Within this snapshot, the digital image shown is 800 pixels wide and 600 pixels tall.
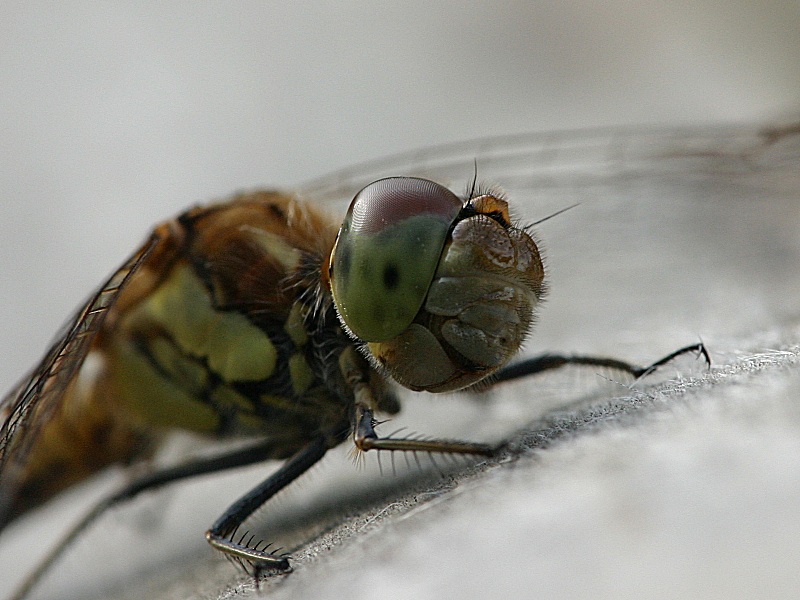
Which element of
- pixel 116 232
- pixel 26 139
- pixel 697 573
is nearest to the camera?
pixel 697 573

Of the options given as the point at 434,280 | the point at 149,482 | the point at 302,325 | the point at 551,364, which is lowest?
the point at 149,482

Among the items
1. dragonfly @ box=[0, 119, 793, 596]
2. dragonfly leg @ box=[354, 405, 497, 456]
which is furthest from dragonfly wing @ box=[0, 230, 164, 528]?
dragonfly leg @ box=[354, 405, 497, 456]

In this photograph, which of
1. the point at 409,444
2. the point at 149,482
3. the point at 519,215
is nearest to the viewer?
the point at 409,444

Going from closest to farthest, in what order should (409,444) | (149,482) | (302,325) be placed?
(409,444)
(302,325)
(149,482)

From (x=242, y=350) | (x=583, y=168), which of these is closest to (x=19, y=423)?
(x=242, y=350)

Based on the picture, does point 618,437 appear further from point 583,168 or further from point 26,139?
point 26,139

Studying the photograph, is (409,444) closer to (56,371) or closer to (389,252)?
(389,252)

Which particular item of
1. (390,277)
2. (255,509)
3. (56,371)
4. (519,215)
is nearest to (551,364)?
(519,215)
